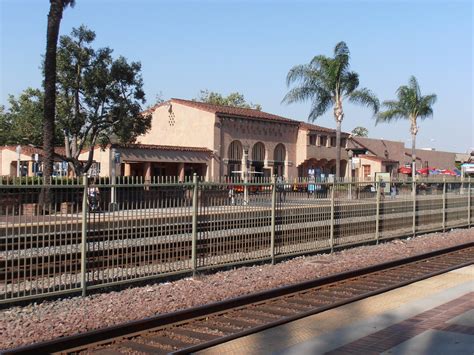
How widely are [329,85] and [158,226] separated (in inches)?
1561

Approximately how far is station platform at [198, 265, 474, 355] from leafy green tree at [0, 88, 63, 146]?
26.2 m

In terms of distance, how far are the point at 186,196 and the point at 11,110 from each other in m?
52.1

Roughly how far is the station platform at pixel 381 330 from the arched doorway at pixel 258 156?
45452 millimetres

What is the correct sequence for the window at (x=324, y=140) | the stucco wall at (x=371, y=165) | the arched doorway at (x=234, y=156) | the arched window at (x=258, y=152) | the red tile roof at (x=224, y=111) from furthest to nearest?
the stucco wall at (x=371, y=165)
the window at (x=324, y=140)
the arched window at (x=258, y=152)
the arched doorway at (x=234, y=156)
the red tile roof at (x=224, y=111)

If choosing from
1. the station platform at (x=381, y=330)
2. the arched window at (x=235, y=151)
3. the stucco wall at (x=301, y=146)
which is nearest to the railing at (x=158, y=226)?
the station platform at (x=381, y=330)

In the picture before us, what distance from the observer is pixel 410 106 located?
5878 centimetres

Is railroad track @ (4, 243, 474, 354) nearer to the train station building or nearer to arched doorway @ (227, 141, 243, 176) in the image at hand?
the train station building

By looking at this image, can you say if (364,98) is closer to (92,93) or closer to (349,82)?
(349,82)

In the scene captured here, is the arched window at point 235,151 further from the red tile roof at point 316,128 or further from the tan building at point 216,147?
the red tile roof at point 316,128

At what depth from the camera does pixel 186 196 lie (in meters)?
11.7

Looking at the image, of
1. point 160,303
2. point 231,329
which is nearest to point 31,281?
point 160,303

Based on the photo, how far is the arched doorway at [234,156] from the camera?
53.4m

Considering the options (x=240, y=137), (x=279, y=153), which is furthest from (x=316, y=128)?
(x=240, y=137)

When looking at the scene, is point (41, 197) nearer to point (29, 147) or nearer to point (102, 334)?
point (102, 334)
